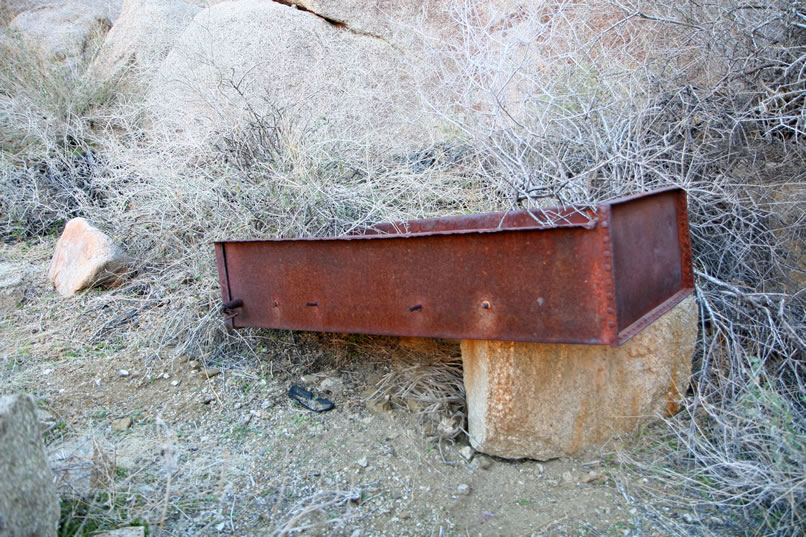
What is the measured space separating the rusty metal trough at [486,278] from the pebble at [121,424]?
0.68m

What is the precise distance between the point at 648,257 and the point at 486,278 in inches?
26.3

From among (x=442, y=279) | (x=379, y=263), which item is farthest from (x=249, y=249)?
(x=442, y=279)

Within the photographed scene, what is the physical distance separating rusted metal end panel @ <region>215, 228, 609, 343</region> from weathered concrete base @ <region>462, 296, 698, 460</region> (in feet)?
1.32

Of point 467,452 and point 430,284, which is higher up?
point 430,284

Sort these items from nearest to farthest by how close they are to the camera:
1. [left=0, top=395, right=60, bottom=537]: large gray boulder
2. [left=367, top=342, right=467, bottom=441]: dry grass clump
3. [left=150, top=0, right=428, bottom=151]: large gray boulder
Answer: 1. [left=0, top=395, right=60, bottom=537]: large gray boulder
2. [left=367, top=342, right=467, bottom=441]: dry grass clump
3. [left=150, top=0, right=428, bottom=151]: large gray boulder

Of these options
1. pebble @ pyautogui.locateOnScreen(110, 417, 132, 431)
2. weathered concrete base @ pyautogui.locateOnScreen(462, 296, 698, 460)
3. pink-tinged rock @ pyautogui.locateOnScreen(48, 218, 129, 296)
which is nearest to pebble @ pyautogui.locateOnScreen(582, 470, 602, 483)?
weathered concrete base @ pyautogui.locateOnScreen(462, 296, 698, 460)

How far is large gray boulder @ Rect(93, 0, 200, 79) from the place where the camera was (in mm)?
6777

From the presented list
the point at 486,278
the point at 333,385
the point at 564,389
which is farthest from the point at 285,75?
the point at 564,389

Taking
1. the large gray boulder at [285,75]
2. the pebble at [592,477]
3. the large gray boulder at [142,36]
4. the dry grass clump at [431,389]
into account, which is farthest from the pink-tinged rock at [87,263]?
the pebble at [592,477]

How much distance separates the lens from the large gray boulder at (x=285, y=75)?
15.5 feet

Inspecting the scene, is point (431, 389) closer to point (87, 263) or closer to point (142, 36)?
point (87, 263)

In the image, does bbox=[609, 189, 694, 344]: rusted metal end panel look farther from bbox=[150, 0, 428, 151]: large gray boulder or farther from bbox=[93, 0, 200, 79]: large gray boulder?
bbox=[93, 0, 200, 79]: large gray boulder

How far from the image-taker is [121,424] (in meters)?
2.73

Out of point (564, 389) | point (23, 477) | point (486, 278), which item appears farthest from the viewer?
point (564, 389)
